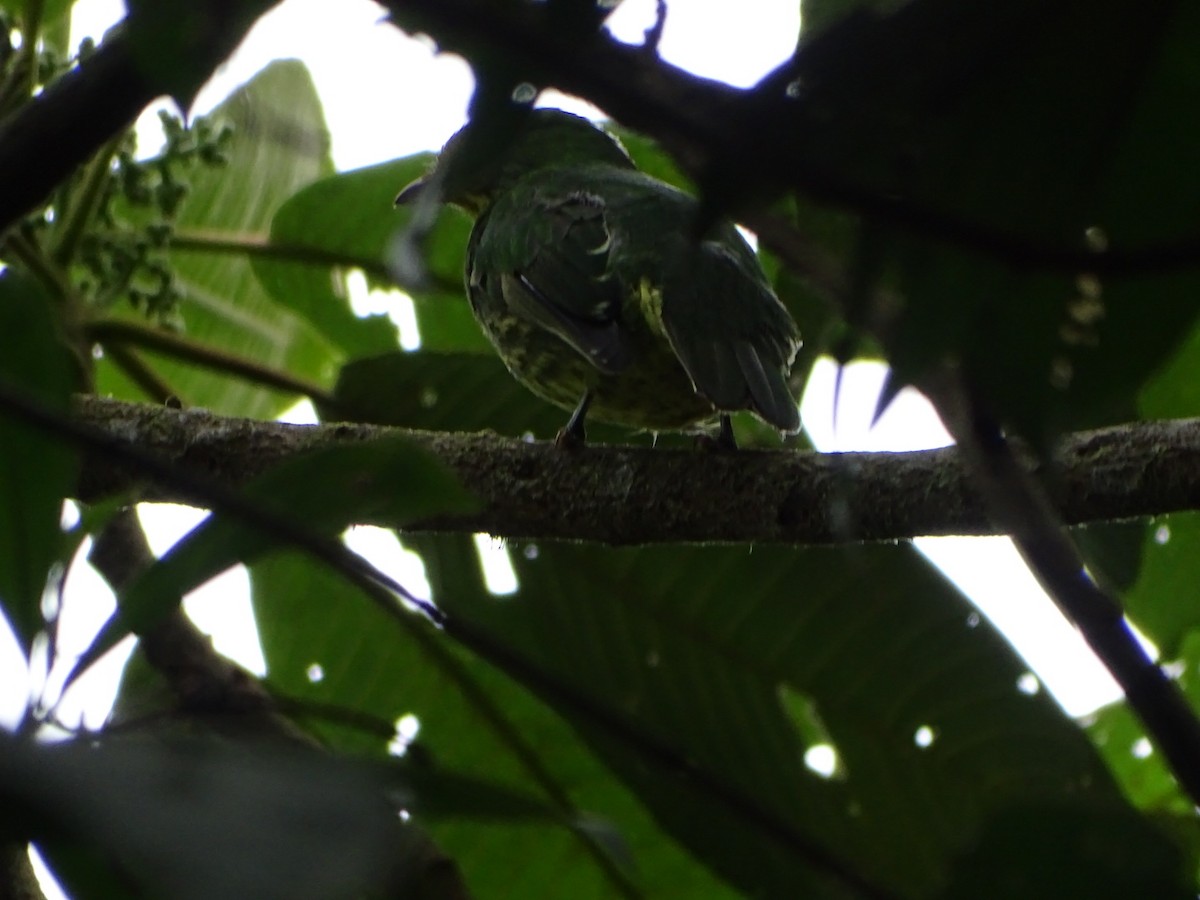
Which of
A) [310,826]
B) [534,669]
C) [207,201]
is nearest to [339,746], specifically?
[207,201]

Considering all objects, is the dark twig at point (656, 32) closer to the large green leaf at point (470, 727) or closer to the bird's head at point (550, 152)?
the large green leaf at point (470, 727)

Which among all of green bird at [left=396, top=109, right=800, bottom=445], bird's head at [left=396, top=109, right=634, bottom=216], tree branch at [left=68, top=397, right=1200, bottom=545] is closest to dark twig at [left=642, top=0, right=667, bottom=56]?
tree branch at [left=68, top=397, right=1200, bottom=545]

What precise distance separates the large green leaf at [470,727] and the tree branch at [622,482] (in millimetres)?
843

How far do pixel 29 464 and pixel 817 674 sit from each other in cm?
185

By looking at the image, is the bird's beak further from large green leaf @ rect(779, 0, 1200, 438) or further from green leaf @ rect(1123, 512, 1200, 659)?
large green leaf @ rect(779, 0, 1200, 438)

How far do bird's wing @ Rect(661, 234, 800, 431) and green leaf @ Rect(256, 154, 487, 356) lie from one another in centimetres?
80

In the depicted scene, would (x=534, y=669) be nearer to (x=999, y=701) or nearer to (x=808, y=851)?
(x=808, y=851)

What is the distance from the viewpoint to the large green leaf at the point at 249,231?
385 cm

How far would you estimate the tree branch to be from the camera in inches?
78.3

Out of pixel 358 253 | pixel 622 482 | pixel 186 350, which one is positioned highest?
pixel 358 253

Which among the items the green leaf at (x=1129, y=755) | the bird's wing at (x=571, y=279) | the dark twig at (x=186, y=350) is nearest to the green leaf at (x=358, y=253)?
the bird's wing at (x=571, y=279)

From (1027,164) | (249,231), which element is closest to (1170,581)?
(1027,164)

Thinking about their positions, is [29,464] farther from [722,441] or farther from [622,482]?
[722,441]

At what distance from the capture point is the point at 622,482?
7.25 feet
